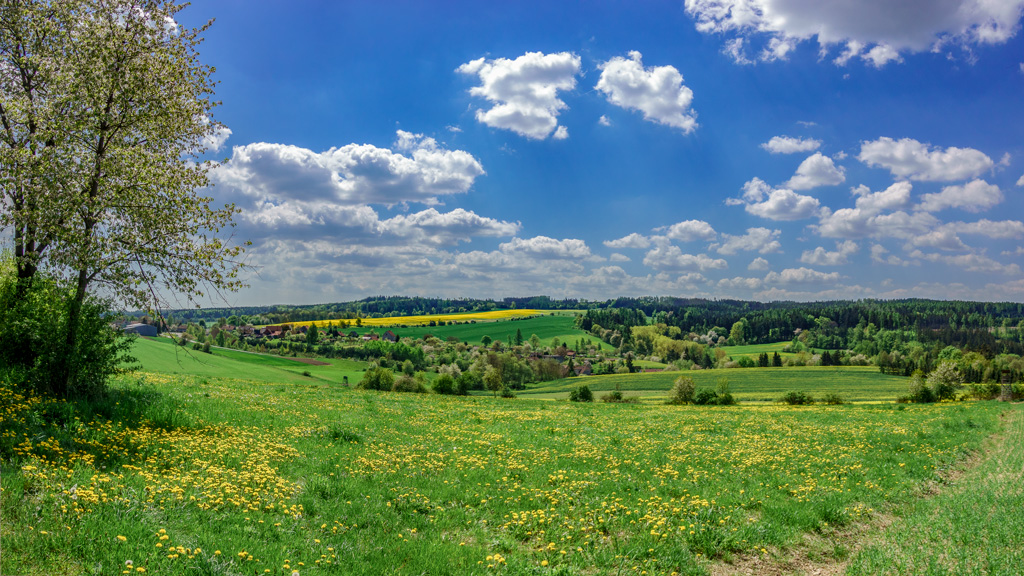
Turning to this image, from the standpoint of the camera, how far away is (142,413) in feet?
48.0

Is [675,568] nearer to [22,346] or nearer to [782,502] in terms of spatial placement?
[782,502]

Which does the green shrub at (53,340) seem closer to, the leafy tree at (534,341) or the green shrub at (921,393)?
the green shrub at (921,393)

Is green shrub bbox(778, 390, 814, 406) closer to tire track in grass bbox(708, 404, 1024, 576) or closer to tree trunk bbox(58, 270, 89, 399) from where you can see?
tire track in grass bbox(708, 404, 1024, 576)

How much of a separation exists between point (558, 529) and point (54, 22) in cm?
2110

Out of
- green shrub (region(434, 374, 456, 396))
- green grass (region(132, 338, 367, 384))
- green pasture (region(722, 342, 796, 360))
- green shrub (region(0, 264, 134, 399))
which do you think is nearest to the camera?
green shrub (region(0, 264, 134, 399))

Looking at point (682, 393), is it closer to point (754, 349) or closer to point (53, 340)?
point (53, 340)

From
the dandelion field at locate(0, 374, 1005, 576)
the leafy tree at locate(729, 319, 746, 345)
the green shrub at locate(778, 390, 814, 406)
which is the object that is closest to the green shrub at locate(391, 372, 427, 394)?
the dandelion field at locate(0, 374, 1005, 576)

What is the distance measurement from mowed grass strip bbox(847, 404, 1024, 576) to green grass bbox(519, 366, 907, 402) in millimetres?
67680

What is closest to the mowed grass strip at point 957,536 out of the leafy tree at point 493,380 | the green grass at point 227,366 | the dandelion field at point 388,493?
the dandelion field at point 388,493

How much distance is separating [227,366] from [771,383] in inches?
3757

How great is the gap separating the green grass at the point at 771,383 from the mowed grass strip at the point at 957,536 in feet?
222

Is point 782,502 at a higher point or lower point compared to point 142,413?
lower

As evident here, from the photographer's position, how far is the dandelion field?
22.8 ft

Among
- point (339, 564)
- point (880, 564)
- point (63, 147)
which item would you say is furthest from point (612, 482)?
point (63, 147)
